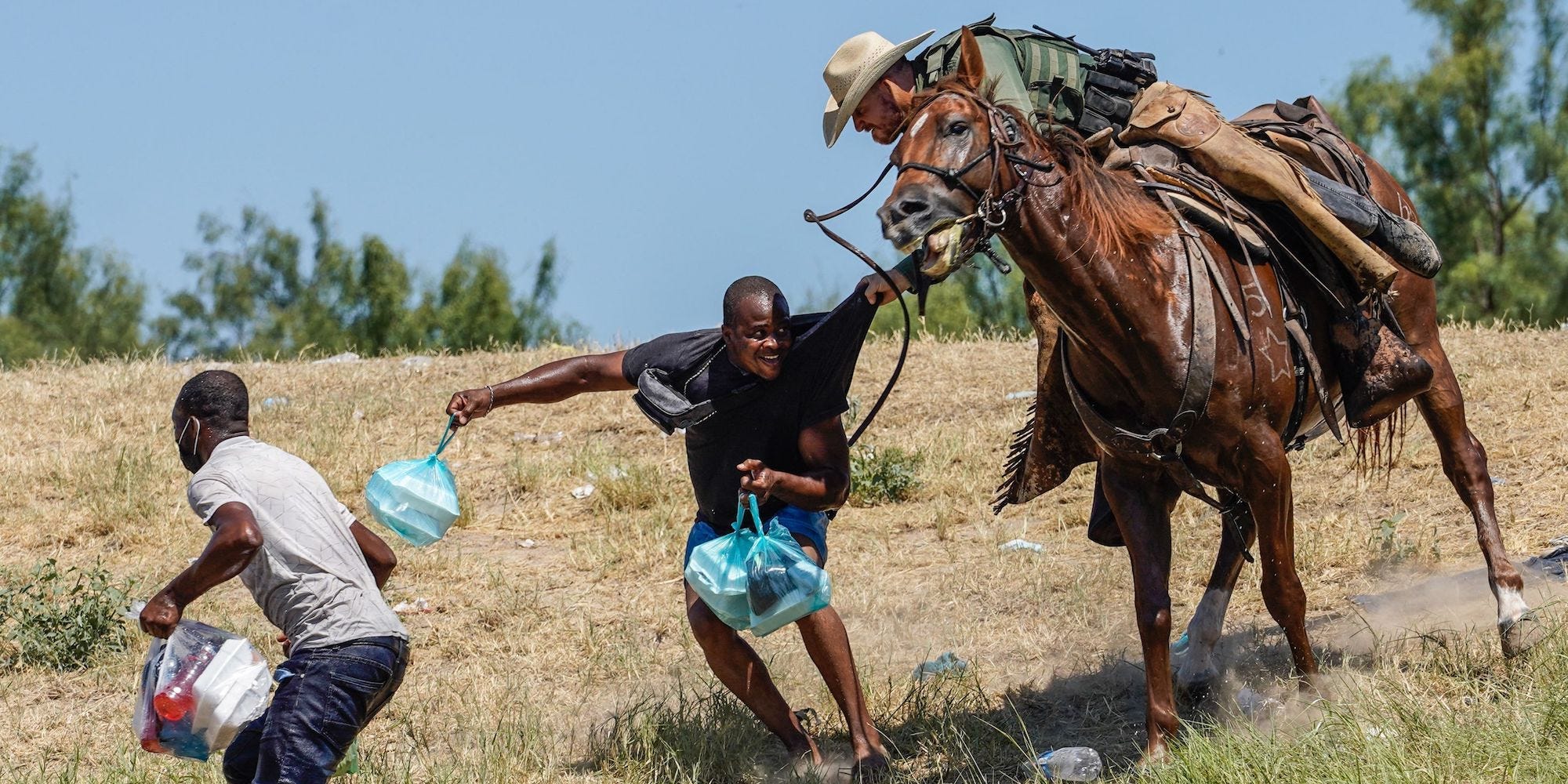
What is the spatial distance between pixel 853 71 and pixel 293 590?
9.07ft

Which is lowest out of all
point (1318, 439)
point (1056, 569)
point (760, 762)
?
point (760, 762)

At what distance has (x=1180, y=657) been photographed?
22.8 feet

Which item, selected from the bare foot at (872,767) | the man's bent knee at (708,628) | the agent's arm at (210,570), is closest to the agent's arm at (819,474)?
the man's bent knee at (708,628)

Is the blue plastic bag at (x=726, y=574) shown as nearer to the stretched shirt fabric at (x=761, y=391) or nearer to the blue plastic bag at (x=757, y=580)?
the blue plastic bag at (x=757, y=580)

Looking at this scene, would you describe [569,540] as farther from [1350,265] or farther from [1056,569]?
[1350,265]

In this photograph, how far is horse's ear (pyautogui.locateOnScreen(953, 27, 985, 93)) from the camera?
5258 mm

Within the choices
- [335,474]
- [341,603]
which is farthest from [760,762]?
[335,474]

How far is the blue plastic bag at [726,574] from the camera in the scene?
17.9 ft

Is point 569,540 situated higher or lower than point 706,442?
lower

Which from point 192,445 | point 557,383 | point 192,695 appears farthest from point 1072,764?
point 192,445

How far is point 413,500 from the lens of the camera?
5.72 metres

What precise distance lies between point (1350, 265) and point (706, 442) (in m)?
2.43

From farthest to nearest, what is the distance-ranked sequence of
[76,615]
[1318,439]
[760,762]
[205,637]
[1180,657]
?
[1318,439] → [76,615] → [1180,657] → [760,762] → [205,637]

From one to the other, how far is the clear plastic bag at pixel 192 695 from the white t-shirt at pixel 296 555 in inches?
8.3
